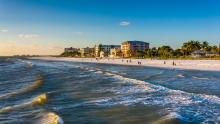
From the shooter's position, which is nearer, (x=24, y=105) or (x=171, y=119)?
(x=171, y=119)

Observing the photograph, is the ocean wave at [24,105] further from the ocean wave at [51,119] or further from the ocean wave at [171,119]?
the ocean wave at [171,119]

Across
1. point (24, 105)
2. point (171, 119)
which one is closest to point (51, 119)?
point (24, 105)

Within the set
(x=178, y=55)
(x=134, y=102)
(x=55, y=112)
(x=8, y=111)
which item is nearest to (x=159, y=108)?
(x=134, y=102)

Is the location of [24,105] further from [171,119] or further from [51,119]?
[171,119]

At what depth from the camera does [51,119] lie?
47.8ft

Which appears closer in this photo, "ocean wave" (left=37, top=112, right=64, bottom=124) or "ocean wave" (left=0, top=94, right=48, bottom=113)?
"ocean wave" (left=37, top=112, right=64, bottom=124)

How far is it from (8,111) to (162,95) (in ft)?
34.8

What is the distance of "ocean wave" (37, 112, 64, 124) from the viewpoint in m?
14.0

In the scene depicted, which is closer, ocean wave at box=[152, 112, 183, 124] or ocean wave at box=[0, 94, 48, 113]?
ocean wave at box=[152, 112, 183, 124]

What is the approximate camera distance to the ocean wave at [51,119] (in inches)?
553

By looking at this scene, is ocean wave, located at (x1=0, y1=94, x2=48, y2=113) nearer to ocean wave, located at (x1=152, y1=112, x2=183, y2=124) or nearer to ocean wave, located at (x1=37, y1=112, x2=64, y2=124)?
ocean wave, located at (x1=37, y1=112, x2=64, y2=124)

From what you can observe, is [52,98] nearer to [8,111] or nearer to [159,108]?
[8,111]

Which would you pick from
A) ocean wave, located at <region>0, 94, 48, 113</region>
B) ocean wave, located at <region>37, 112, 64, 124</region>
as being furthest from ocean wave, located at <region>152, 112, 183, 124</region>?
ocean wave, located at <region>0, 94, 48, 113</region>

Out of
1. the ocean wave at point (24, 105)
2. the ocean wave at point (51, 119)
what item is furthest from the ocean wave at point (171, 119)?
the ocean wave at point (24, 105)
